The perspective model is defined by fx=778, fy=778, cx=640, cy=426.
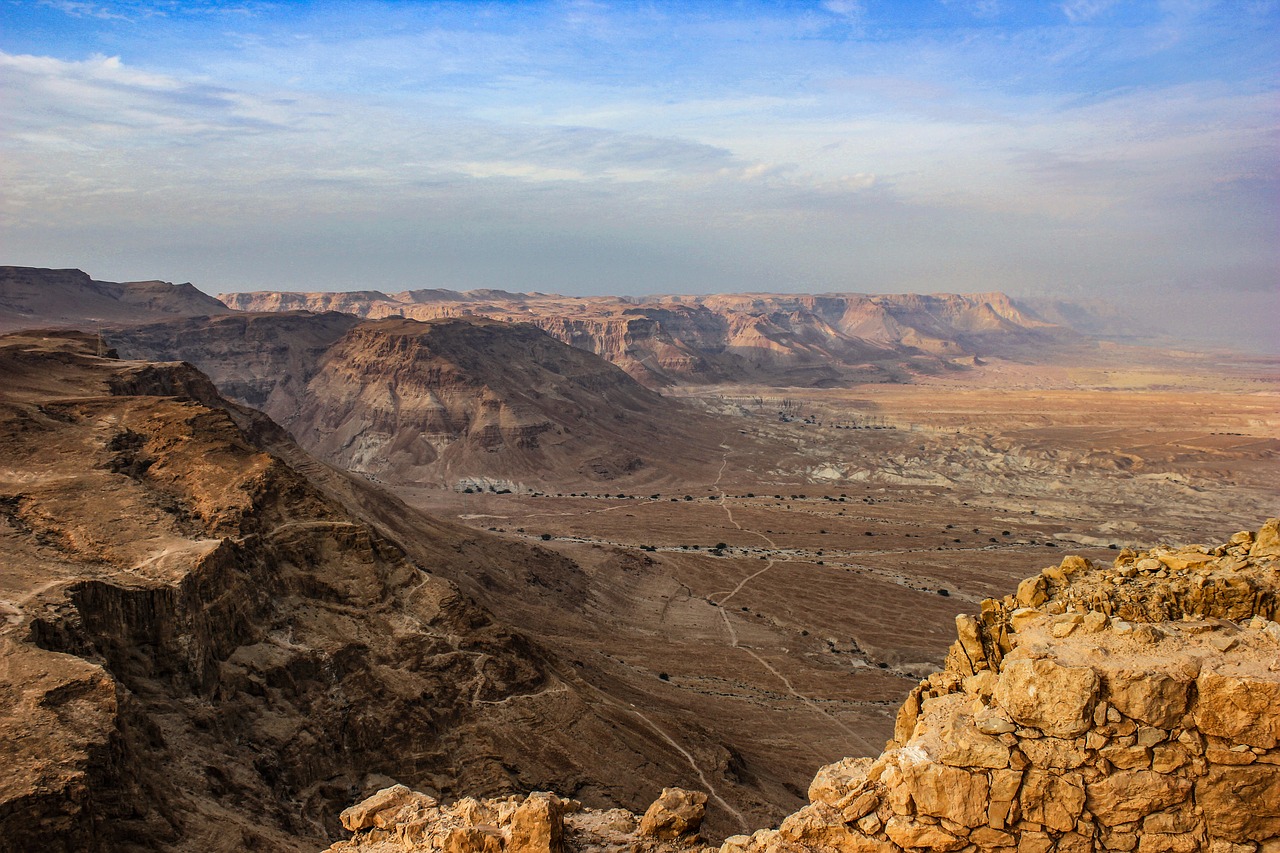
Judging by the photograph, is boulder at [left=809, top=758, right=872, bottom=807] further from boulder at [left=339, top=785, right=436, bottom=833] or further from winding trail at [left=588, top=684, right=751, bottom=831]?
winding trail at [left=588, top=684, right=751, bottom=831]

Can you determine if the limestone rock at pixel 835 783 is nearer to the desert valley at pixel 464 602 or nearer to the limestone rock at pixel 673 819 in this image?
the desert valley at pixel 464 602

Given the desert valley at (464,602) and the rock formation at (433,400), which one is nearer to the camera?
the desert valley at (464,602)

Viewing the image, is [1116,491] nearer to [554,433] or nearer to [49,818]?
[554,433]

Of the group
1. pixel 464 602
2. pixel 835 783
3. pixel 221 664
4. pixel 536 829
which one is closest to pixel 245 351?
pixel 464 602

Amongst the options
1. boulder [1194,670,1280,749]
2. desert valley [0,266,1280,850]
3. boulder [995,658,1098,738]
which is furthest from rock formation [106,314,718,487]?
boulder [1194,670,1280,749]

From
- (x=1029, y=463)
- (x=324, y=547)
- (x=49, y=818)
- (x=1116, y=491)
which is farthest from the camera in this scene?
(x=1029, y=463)

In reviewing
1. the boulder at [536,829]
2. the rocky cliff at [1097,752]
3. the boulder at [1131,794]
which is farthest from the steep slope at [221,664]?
the boulder at [1131,794]

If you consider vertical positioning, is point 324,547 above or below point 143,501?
below

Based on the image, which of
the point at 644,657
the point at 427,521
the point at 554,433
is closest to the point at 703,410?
the point at 554,433
